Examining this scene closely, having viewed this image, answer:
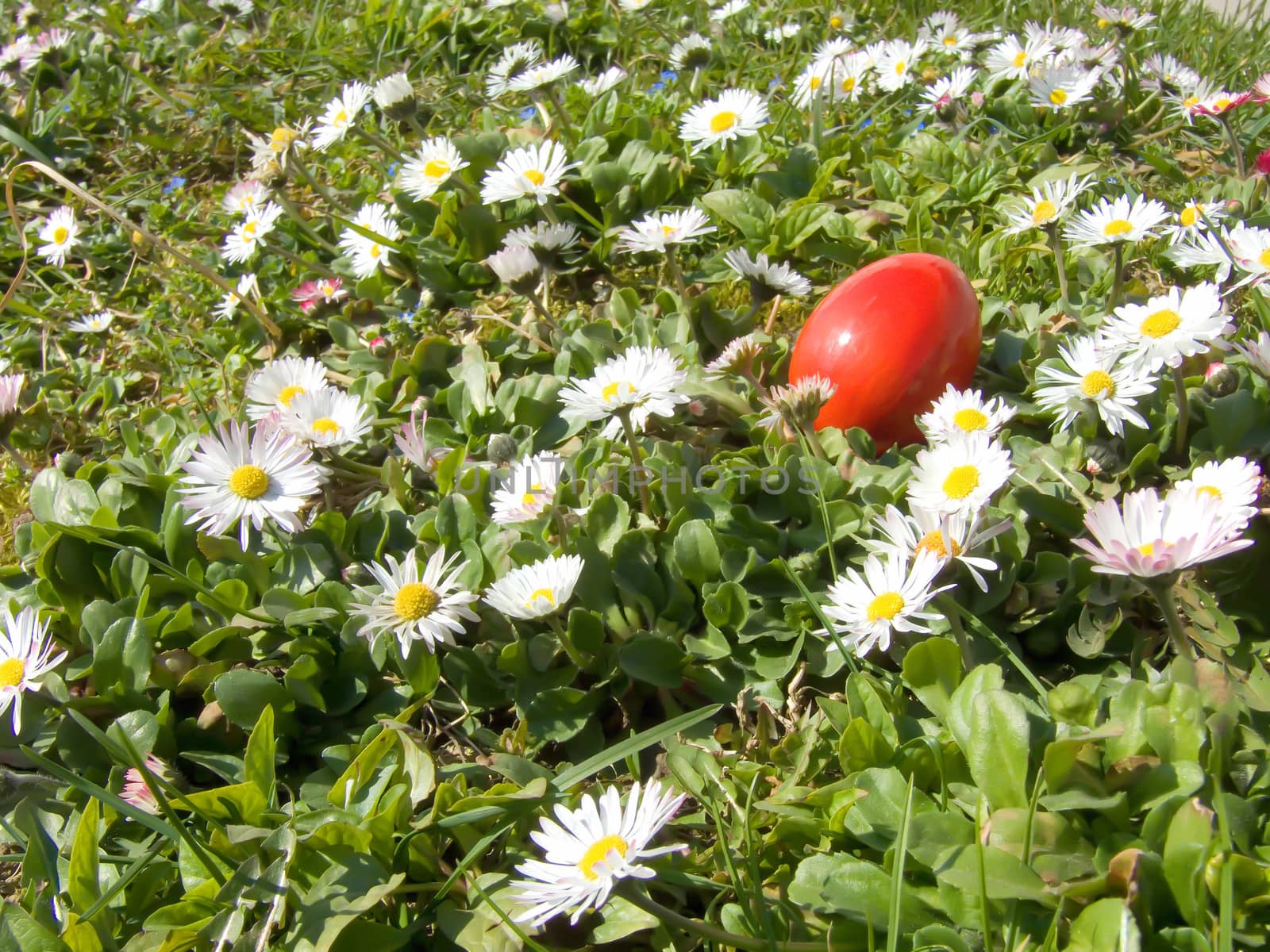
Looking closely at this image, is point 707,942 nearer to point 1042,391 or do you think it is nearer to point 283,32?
point 1042,391

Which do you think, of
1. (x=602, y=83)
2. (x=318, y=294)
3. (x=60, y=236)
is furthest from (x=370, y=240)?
(x=60, y=236)

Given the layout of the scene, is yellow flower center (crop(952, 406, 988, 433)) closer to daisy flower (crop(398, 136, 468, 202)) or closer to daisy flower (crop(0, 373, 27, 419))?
daisy flower (crop(398, 136, 468, 202))

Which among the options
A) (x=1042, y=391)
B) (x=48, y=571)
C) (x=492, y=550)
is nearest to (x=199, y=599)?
(x=48, y=571)

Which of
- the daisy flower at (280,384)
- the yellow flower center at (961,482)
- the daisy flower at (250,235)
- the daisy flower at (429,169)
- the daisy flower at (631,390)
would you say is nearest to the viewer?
the yellow flower center at (961,482)

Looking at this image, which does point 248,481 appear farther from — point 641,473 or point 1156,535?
point 1156,535

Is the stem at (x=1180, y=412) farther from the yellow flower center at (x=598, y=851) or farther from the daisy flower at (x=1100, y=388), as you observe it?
the yellow flower center at (x=598, y=851)

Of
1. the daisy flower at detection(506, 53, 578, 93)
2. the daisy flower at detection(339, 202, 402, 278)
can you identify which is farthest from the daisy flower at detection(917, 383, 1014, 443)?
the daisy flower at detection(506, 53, 578, 93)

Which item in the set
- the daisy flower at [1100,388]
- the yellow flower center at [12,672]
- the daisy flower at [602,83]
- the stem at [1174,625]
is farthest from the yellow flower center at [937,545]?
the daisy flower at [602,83]
